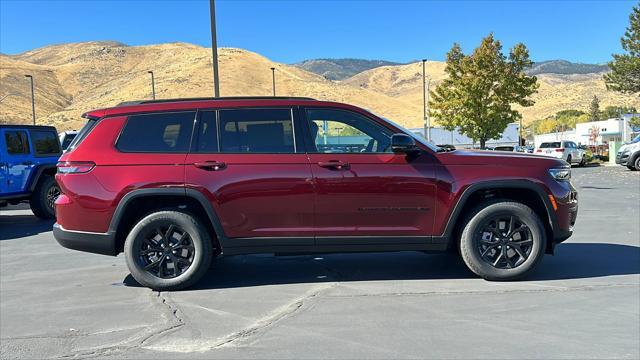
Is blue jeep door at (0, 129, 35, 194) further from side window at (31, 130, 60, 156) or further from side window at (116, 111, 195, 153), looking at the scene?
side window at (116, 111, 195, 153)

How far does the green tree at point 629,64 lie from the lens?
3250cm

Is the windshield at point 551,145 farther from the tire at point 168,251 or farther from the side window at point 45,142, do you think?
the tire at point 168,251

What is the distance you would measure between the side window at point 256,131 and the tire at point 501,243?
2.01m

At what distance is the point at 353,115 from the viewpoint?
5422 mm

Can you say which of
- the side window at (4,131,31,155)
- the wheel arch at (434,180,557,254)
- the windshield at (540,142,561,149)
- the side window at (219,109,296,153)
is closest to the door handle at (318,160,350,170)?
the side window at (219,109,296,153)

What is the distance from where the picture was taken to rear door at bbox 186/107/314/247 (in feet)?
16.8

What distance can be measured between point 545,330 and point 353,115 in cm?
268

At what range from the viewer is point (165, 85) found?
9412 cm

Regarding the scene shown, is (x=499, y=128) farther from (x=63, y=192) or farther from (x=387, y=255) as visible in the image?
(x=63, y=192)

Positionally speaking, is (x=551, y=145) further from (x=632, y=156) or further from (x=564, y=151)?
(x=632, y=156)

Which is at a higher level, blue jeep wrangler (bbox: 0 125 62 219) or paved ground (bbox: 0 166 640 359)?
blue jeep wrangler (bbox: 0 125 62 219)

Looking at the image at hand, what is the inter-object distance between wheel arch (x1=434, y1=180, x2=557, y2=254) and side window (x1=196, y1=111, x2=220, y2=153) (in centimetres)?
244

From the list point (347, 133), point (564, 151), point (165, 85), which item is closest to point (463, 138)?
point (564, 151)

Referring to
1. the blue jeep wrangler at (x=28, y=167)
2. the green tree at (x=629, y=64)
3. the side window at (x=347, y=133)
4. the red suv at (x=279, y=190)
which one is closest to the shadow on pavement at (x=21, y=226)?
the blue jeep wrangler at (x=28, y=167)
